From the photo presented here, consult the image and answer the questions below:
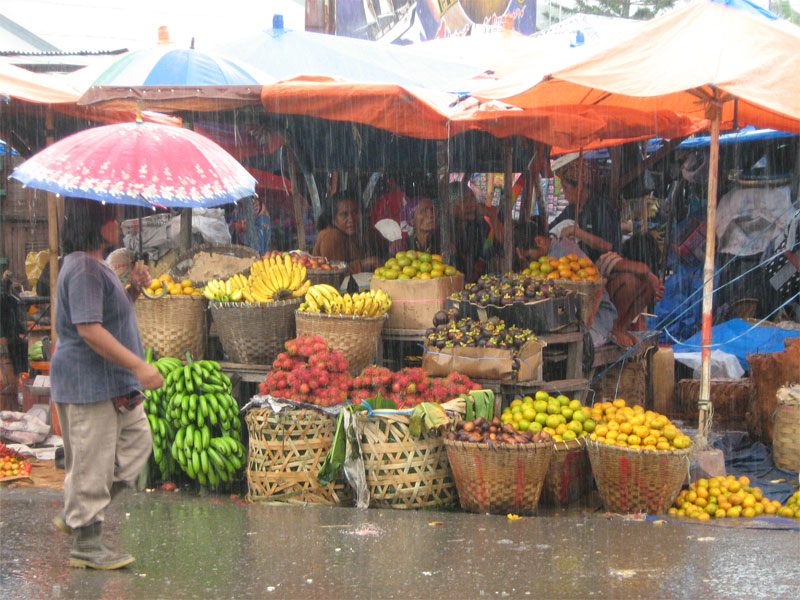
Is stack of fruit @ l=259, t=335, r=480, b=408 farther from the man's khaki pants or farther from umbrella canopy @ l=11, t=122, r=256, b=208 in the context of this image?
the man's khaki pants

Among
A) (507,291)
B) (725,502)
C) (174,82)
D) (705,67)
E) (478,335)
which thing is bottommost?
(725,502)

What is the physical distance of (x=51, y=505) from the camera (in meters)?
5.95

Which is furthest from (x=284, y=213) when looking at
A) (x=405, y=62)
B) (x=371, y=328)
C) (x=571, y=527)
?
(x=571, y=527)

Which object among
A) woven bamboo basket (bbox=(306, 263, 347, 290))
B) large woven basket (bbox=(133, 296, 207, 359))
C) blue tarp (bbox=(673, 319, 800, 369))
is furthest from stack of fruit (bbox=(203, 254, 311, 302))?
blue tarp (bbox=(673, 319, 800, 369))

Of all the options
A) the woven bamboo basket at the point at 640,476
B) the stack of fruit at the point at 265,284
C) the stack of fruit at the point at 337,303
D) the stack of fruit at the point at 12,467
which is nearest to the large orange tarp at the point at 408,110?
the stack of fruit at the point at 265,284

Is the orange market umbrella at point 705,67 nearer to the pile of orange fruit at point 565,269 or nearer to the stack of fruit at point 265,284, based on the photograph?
the pile of orange fruit at point 565,269

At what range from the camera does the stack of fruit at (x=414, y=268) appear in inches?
299

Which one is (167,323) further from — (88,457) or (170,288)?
(88,457)

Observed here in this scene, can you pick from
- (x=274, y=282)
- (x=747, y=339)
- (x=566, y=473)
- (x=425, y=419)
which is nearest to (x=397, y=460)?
(x=425, y=419)

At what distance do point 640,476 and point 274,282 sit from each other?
3.34m

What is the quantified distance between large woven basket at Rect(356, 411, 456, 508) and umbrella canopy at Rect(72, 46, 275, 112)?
3.33 m

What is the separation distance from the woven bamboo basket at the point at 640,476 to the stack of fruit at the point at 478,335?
1082 mm

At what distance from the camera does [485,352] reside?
6.55 metres

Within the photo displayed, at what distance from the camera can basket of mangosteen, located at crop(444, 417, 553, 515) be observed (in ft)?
18.4
